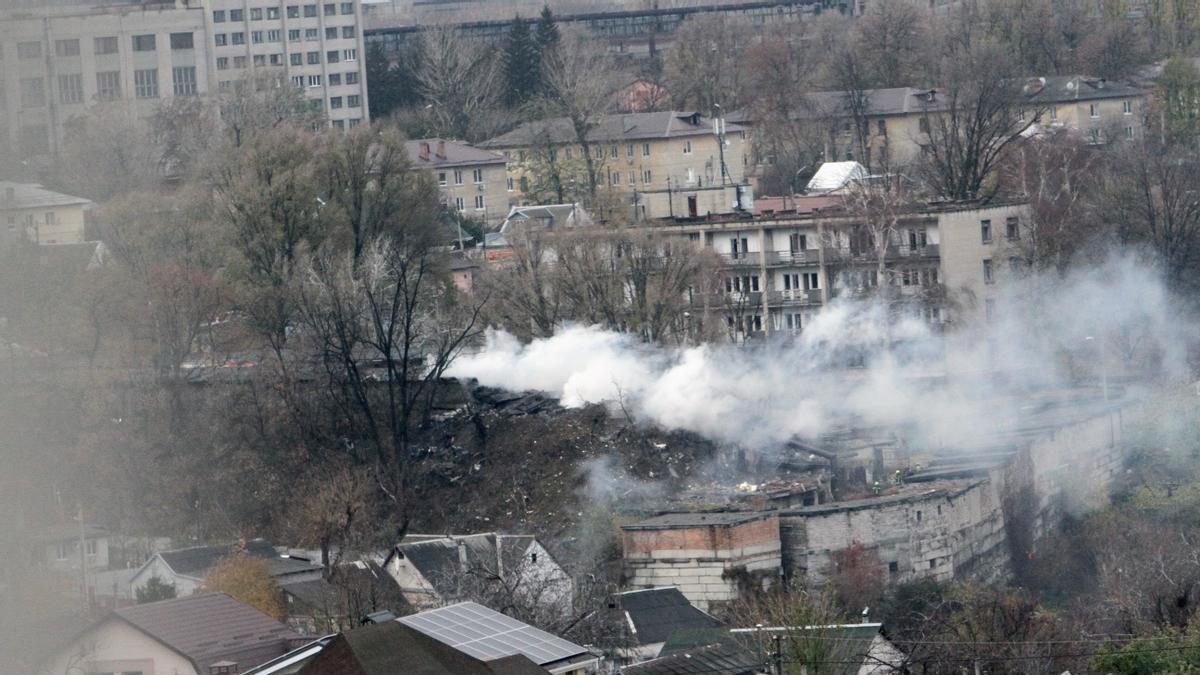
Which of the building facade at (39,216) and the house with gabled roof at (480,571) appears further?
the house with gabled roof at (480,571)

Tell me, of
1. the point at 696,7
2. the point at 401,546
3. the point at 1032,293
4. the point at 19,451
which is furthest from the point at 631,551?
the point at 696,7

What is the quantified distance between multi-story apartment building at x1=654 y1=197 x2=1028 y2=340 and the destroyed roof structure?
26.5m

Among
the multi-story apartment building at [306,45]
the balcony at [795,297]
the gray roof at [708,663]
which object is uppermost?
the multi-story apartment building at [306,45]

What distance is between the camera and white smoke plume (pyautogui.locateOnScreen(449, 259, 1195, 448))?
3372 centimetres

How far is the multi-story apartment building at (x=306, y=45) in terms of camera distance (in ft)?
235

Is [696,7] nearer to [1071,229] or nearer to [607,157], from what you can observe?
[607,157]

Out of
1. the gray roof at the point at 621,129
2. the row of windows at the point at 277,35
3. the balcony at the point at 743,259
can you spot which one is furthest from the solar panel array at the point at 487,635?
the row of windows at the point at 277,35

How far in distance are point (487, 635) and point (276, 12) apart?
192 ft

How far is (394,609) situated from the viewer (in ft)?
82.9

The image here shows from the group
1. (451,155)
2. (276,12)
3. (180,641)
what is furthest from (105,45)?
(276,12)

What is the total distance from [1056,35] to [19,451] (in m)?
71.2

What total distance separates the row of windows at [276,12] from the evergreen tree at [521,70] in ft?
19.0

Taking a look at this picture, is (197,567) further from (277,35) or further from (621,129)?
(277,35)

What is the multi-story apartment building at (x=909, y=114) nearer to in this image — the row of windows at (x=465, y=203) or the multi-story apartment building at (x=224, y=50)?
the row of windows at (x=465, y=203)
